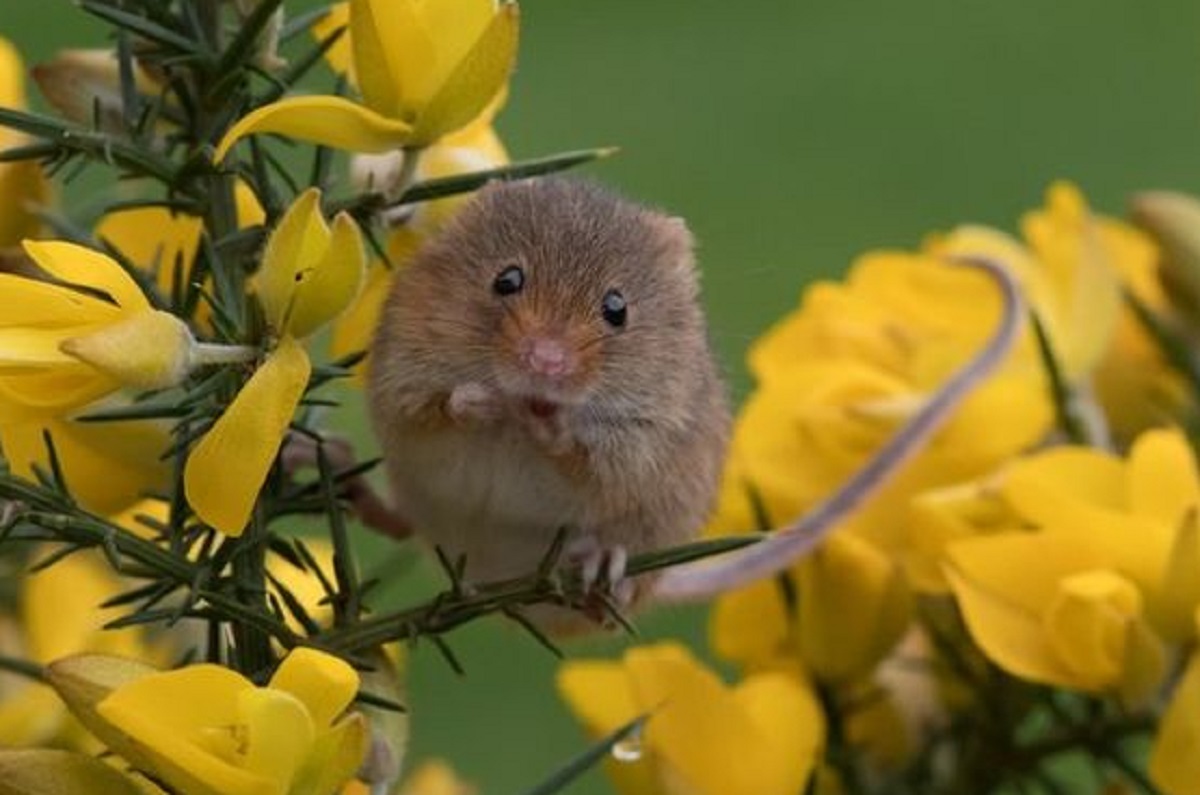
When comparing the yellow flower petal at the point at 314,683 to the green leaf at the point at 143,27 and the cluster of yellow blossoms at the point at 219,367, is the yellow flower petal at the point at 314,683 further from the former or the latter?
the green leaf at the point at 143,27

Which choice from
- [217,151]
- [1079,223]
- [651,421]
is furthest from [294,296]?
[1079,223]

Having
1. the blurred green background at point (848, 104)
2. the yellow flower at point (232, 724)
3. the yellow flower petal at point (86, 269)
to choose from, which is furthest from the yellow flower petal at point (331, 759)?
the blurred green background at point (848, 104)

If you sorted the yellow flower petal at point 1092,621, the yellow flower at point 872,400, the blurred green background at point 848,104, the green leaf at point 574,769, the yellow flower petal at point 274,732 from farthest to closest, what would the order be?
the blurred green background at point 848,104 < the yellow flower at point 872,400 < the yellow flower petal at point 1092,621 < the green leaf at point 574,769 < the yellow flower petal at point 274,732

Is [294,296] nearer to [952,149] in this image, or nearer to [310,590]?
[310,590]

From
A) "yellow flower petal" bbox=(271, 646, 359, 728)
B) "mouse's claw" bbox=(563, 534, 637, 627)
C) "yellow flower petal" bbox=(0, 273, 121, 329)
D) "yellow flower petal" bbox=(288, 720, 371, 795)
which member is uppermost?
"yellow flower petal" bbox=(0, 273, 121, 329)

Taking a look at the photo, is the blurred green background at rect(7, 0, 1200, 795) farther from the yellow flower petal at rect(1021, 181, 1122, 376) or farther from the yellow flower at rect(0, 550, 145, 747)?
the yellow flower at rect(0, 550, 145, 747)

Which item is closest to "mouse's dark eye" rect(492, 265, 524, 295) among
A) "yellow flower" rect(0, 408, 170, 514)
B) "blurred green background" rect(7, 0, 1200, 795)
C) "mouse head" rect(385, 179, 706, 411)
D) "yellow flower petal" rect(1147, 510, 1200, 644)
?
"mouse head" rect(385, 179, 706, 411)
